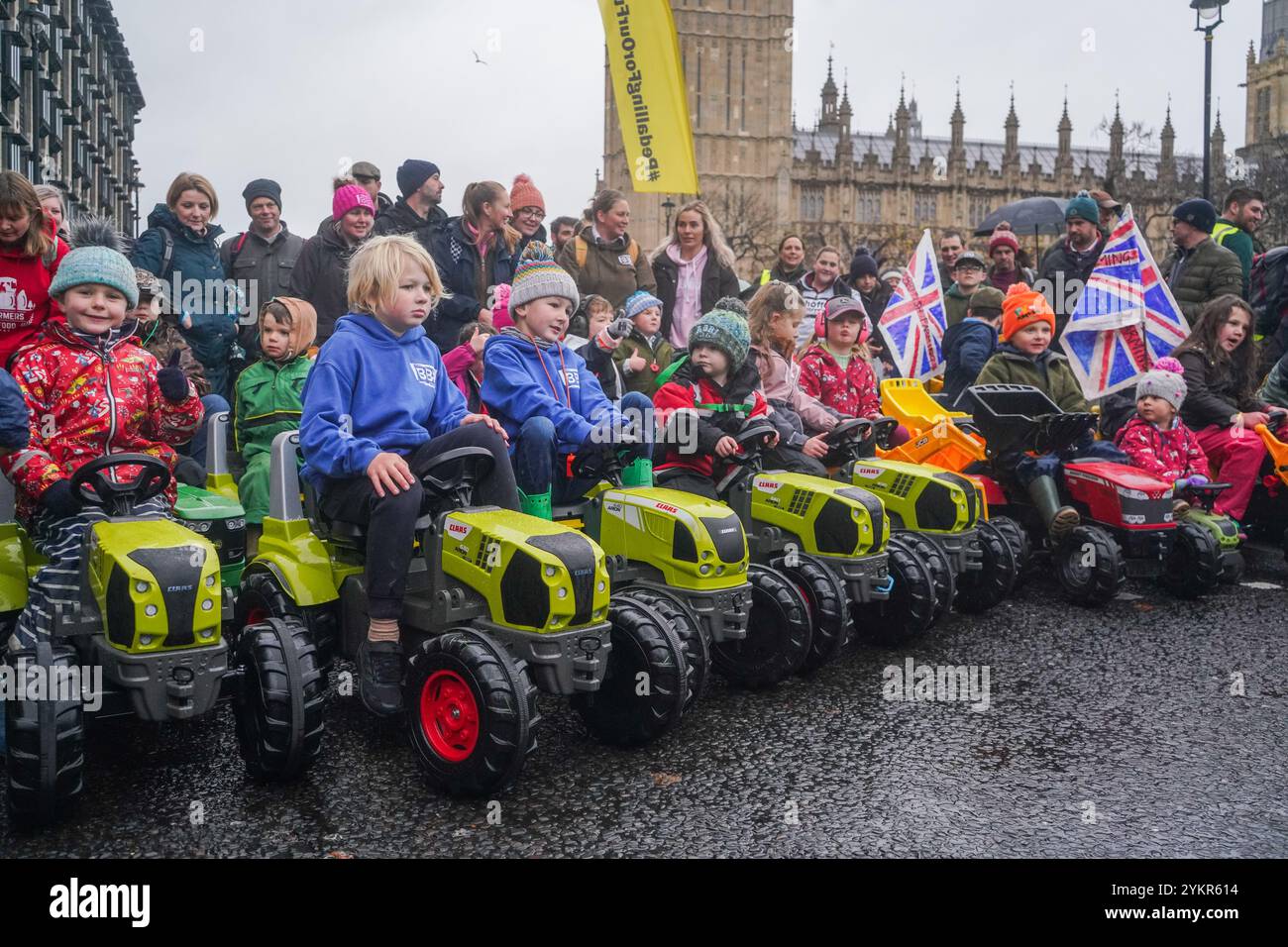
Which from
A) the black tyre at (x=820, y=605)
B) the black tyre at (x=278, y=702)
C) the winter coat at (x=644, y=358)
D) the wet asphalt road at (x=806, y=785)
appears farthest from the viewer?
the winter coat at (x=644, y=358)

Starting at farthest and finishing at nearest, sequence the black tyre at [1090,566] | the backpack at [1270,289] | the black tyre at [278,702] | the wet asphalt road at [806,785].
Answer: the backpack at [1270,289], the black tyre at [1090,566], the black tyre at [278,702], the wet asphalt road at [806,785]

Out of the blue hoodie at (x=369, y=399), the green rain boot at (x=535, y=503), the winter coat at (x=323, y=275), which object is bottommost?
the green rain boot at (x=535, y=503)

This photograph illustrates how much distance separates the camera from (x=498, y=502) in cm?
435

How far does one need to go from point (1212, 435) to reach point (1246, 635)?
1993 mm

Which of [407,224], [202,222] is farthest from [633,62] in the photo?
[202,222]

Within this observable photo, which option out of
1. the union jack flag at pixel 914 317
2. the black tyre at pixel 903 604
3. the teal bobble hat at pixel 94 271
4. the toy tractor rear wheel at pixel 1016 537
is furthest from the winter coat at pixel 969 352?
the teal bobble hat at pixel 94 271

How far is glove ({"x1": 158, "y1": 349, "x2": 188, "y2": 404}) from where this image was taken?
4441mm

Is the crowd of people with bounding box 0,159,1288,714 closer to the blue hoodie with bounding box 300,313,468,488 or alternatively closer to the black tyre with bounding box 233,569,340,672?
the blue hoodie with bounding box 300,313,468,488

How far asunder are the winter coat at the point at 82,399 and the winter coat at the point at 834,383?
373cm

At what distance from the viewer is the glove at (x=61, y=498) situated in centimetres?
399

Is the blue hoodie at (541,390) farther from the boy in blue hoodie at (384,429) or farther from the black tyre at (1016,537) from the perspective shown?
the black tyre at (1016,537)

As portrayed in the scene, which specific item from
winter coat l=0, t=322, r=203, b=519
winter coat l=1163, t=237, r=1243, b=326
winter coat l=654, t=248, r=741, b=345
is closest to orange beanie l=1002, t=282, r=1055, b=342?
winter coat l=654, t=248, r=741, b=345

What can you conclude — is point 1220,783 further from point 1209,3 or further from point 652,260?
point 1209,3

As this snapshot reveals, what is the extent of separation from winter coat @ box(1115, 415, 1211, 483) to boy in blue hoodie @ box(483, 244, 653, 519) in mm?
3585
